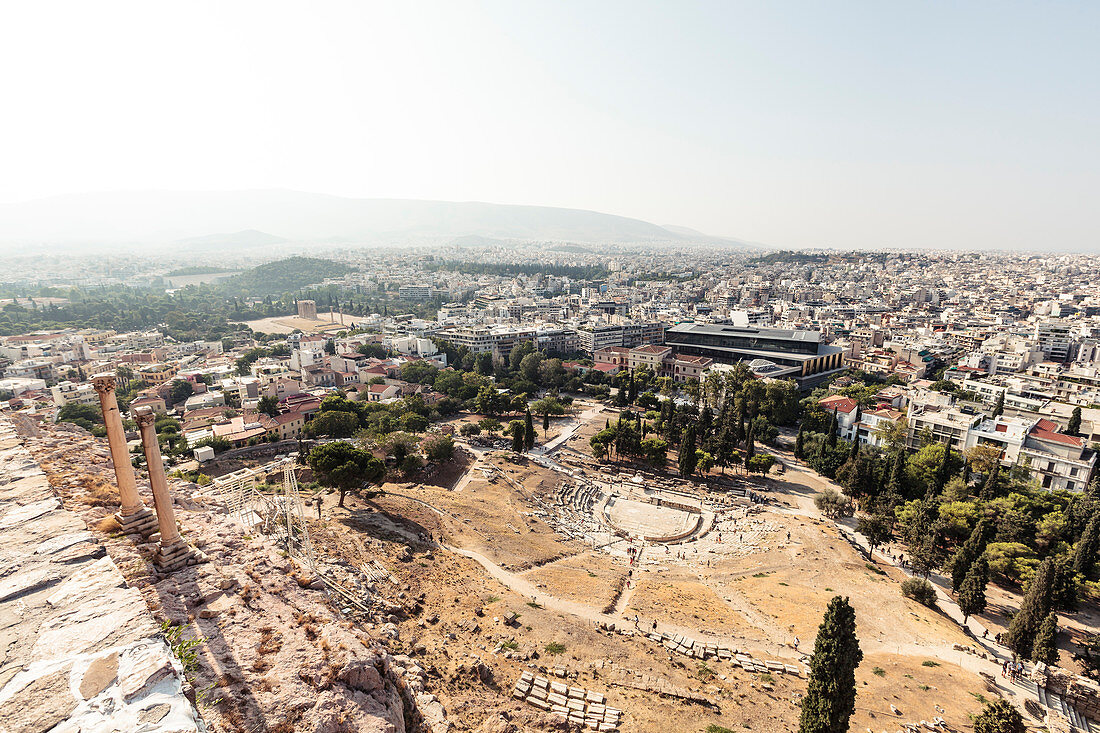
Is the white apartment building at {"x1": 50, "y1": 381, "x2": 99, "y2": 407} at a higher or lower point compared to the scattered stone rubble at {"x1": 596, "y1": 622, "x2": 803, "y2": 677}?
lower

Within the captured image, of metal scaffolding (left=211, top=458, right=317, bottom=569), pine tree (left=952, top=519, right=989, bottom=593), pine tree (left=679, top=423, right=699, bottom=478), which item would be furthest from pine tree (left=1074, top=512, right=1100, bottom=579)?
metal scaffolding (left=211, top=458, right=317, bottom=569)

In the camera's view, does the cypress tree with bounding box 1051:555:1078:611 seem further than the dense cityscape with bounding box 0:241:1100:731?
Yes

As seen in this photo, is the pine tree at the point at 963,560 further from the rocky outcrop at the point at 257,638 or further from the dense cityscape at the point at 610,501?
the rocky outcrop at the point at 257,638

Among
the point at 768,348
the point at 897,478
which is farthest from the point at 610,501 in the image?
the point at 768,348

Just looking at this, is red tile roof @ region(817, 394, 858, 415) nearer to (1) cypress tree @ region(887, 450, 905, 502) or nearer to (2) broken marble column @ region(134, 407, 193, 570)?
(1) cypress tree @ region(887, 450, 905, 502)

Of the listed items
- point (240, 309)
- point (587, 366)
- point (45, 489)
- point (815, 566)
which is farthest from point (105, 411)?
point (240, 309)

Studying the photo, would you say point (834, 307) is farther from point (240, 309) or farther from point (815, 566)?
point (240, 309)

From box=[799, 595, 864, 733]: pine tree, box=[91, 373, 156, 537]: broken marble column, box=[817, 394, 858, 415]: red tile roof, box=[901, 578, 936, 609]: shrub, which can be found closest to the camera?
box=[91, 373, 156, 537]: broken marble column

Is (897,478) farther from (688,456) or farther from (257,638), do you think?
(257,638)
